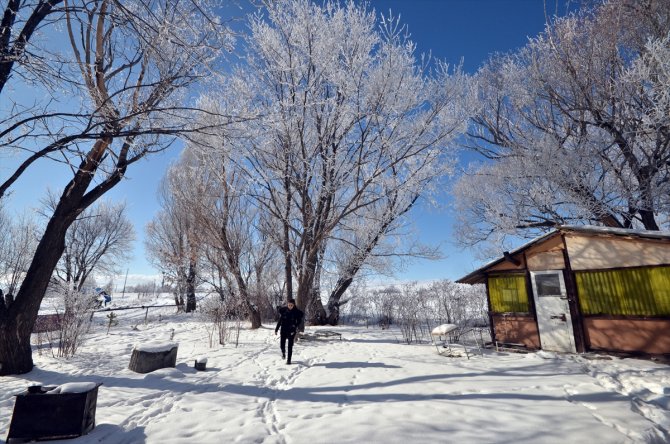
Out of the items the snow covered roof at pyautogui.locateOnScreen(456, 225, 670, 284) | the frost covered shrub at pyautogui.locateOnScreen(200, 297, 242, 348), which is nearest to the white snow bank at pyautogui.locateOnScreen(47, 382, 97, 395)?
the frost covered shrub at pyautogui.locateOnScreen(200, 297, 242, 348)

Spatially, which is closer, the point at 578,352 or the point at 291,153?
the point at 578,352

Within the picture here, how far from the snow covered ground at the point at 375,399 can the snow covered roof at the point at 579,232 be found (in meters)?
2.66

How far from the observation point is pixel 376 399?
459 cm

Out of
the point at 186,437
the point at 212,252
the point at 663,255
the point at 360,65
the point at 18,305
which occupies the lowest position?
the point at 186,437

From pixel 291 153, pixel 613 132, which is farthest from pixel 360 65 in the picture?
pixel 613 132

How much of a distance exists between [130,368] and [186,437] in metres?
4.19

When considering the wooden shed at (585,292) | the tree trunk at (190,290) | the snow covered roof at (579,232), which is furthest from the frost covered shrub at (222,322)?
the wooden shed at (585,292)

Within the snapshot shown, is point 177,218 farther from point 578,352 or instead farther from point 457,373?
point 578,352

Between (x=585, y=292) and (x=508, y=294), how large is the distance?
1.90 m

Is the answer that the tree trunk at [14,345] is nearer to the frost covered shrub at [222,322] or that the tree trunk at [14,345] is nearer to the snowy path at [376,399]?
the snowy path at [376,399]

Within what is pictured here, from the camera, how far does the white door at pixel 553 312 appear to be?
798 cm

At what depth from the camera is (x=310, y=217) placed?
11.1m

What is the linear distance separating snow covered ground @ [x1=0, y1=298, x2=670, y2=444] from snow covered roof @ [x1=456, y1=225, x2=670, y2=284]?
8.73 ft

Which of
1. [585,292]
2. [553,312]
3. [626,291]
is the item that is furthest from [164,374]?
[626,291]
